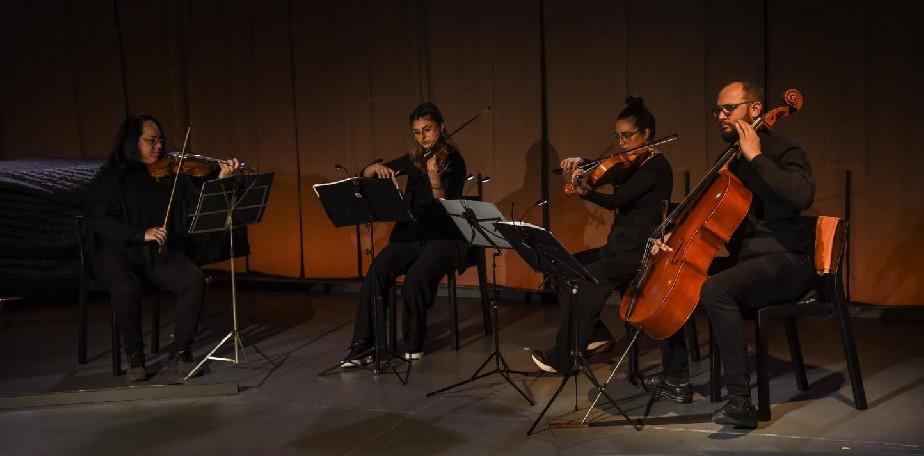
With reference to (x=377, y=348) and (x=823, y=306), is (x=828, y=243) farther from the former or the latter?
(x=377, y=348)

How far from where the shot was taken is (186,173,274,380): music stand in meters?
4.41

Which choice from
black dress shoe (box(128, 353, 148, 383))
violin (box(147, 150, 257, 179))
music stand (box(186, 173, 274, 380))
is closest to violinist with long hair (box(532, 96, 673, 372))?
music stand (box(186, 173, 274, 380))

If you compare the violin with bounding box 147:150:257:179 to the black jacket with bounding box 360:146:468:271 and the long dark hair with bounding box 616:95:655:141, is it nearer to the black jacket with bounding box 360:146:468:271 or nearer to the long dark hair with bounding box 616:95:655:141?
the black jacket with bounding box 360:146:468:271

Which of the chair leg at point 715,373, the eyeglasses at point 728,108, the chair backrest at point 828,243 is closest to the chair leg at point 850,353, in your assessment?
the chair backrest at point 828,243

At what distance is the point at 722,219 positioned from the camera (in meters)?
3.45

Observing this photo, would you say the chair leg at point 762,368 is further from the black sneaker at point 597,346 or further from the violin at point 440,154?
the violin at point 440,154

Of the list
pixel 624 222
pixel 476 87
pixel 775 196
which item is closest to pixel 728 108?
pixel 775 196

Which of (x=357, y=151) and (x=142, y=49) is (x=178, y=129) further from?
(x=357, y=151)

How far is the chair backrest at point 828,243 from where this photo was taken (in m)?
3.60

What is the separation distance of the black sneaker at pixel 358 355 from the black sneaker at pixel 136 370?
89 cm

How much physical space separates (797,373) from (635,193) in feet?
3.16

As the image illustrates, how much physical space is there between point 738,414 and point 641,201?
99 centimetres

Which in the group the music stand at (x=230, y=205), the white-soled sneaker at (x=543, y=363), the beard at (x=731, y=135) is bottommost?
the white-soled sneaker at (x=543, y=363)

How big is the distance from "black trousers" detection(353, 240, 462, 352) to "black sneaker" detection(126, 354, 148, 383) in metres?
0.96
